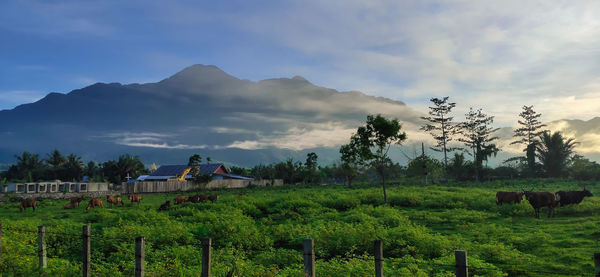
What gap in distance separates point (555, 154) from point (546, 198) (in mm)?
49619

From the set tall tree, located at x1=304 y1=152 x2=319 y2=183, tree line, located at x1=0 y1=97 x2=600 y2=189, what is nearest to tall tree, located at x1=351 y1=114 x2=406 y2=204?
Result: tree line, located at x1=0 y1=97 x2=600 y2=189

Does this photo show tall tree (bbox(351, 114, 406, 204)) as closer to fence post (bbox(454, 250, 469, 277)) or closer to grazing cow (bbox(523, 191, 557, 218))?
grazing cow (bbox(523, 191, 557, 218))

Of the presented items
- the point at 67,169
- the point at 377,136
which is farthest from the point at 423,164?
the point at 67,169

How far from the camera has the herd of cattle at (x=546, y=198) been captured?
78.3 feet

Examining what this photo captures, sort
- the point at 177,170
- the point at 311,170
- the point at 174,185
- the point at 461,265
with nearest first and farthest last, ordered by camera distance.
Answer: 1. the point at 461,265
2. the point at 174,185
3. the point at 311,170
4. the point at 177,170

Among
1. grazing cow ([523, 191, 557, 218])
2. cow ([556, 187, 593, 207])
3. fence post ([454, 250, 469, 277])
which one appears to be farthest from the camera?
cow ([556, 187, 593, 207])

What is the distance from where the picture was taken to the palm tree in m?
65.4

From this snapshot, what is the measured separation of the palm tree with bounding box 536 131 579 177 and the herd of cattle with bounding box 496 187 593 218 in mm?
41899

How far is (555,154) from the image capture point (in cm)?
6562

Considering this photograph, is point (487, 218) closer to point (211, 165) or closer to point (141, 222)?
point (141, 222)

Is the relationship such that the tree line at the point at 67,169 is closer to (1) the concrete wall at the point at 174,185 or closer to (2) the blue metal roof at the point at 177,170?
(2) the blue metal roof at the point at 177,170

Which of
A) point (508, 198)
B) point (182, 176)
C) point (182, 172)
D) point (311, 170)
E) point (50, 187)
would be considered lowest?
point (50, 187)

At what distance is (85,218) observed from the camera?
25.5m

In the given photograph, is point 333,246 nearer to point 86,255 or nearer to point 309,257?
point 309,257
